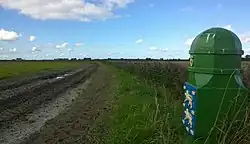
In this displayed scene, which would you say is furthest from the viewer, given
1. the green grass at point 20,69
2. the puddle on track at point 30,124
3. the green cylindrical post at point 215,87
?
the green grass at point 20,69

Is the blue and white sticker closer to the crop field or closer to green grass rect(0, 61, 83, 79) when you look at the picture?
the crop field

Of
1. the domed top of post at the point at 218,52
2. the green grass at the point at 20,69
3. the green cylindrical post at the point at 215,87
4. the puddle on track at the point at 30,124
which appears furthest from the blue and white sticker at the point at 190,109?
the green grass at the point at 20,69

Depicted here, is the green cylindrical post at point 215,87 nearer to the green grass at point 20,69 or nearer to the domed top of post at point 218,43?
the domed top of post at point 218,43

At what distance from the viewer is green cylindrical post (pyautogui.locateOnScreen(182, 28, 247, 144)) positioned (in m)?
2.98

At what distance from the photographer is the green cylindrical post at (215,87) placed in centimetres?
298

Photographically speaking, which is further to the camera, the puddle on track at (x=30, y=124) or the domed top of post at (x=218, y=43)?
the puddle on track at (x=30, y=124)

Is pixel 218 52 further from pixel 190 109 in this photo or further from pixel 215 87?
pixel 190 109

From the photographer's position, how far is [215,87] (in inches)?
118

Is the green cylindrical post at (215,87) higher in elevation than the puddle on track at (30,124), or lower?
higher

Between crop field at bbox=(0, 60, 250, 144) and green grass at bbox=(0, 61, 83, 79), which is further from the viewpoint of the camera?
green grass at bbox=(0, 61, 83, 79)

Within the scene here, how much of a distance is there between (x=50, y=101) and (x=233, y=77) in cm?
1529

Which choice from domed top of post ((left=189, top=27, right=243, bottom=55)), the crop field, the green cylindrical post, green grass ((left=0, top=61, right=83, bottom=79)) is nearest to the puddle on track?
the crop field

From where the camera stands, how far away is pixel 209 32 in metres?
3.13

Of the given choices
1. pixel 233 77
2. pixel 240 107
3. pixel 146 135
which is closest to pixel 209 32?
pixel 233 77
